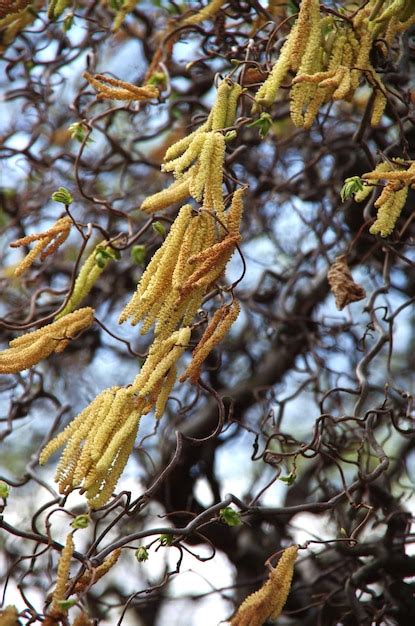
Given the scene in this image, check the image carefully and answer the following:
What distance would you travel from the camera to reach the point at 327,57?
1.59m

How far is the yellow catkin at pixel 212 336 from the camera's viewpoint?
4.34 feet

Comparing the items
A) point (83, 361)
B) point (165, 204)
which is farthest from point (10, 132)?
point (165, 204)

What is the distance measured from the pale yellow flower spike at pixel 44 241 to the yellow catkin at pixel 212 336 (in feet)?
1.18

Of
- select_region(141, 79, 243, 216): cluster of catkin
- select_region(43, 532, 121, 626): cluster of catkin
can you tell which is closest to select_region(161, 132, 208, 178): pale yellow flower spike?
select_region(141, 79, 243, 216): cluster of catkin

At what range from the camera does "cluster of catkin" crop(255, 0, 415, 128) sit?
58.4 inches

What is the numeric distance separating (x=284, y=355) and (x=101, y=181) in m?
1.08

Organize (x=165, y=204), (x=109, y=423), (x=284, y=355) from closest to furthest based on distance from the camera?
(x=109, y=423) < (x=165, y=204) < (x=284, y=355)

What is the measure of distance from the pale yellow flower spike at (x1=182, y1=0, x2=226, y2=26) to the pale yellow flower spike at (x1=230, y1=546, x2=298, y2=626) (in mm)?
1340

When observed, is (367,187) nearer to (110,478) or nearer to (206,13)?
(110,478)

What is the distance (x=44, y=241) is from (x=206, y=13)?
916 mm

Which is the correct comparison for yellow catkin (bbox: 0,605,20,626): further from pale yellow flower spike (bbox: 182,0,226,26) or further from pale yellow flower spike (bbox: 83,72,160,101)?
pale yellow flower spike (bbox: 182,0,226,26)

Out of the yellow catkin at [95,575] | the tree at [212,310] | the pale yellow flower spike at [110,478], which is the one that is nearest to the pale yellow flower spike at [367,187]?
the tree at [212,310]

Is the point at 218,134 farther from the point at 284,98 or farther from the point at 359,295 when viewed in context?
the point at 284,98

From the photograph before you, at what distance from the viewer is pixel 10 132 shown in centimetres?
313
